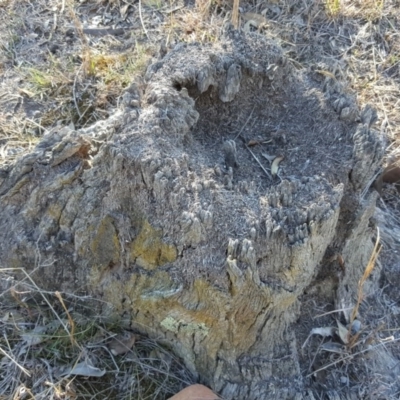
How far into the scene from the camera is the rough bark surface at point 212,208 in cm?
172

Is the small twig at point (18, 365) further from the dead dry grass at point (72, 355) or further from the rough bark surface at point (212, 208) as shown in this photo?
the rough bark surface at point (212, 208)

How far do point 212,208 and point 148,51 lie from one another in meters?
1.96

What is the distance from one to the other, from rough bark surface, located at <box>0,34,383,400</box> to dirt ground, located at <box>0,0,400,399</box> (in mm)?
175

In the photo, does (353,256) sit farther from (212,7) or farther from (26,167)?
(212,7)

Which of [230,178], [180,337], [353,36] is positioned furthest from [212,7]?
[180,337]

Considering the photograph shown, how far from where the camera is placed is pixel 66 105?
3.08m

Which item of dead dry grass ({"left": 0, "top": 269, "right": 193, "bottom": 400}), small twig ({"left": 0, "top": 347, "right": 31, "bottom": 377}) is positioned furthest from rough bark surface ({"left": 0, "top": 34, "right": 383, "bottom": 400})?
small twig ({"left": 0, "top": 347, "right": 31, "bottom": 377})

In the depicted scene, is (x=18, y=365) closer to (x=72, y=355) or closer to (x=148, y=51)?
(x=72, y=355)

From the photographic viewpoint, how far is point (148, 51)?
11.1 feet

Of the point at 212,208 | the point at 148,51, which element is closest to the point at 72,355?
the point at 212,208

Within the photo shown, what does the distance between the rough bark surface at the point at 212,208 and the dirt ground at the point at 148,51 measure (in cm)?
18

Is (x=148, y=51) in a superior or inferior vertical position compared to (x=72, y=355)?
superior

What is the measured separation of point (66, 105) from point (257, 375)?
194 centimetres

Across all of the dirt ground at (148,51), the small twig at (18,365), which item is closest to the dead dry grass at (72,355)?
the small twig at (18,365)
